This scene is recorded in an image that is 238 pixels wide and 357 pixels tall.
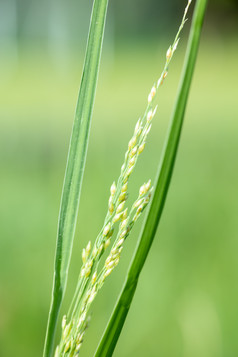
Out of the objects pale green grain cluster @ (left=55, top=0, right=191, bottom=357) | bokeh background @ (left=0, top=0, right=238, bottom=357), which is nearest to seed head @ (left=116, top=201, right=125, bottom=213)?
pale green grain cluster @ (left=55, top=0, right=191, bottom=357)

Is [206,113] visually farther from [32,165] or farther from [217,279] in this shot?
[217,279]

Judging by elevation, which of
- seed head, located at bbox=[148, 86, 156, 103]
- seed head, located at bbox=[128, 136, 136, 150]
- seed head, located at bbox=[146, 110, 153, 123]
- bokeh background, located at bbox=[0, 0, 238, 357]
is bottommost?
bokeh background, located at bbox=[0, 0, 238, 357]

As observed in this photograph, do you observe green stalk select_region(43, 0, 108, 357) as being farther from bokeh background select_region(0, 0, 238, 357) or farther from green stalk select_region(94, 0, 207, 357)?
bokeh background select_region(0, 0, 238, 357)

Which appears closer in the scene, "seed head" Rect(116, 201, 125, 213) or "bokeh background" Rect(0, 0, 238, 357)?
"seed head" Rect(116, 201, 125, 213)

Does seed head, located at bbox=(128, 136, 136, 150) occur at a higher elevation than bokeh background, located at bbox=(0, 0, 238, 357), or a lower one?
higher

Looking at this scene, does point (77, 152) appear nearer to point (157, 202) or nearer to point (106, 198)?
point (157, 202)

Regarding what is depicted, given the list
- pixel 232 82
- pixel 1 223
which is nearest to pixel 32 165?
pixel 1 223
